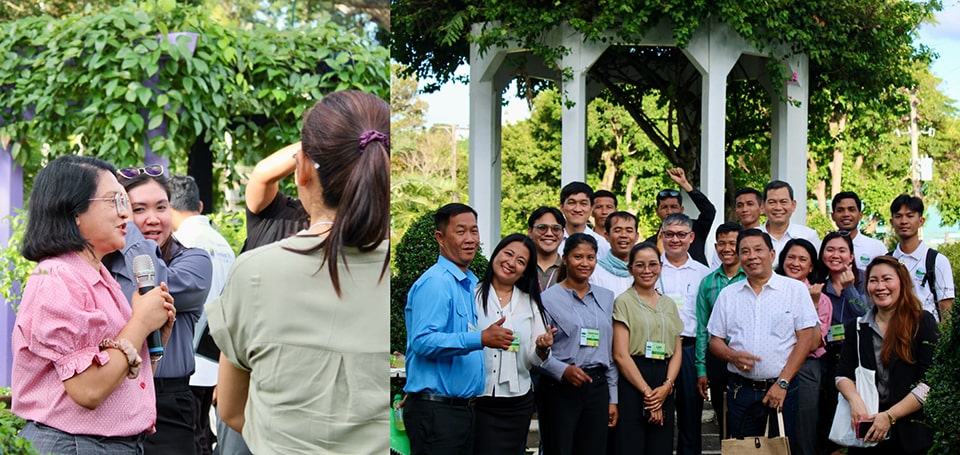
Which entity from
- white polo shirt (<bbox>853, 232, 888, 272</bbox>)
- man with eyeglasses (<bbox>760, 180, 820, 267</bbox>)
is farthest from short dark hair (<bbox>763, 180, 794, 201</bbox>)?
white polo shirt (<bbox>853, 232, 888, 272</bbox>)

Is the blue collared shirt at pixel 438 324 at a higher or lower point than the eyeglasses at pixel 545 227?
lower

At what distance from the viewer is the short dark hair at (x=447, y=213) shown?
3180 mm

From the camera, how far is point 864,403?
3820 mm

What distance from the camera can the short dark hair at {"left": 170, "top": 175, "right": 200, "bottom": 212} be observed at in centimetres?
332

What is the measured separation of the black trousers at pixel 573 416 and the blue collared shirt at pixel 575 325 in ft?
0.23

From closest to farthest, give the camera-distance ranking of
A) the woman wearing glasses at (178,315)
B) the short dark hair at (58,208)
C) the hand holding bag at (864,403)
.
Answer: the short dark hair at (58,208) < the woman wearing glasses at (178,315) < the hand holding bag at (864,403)

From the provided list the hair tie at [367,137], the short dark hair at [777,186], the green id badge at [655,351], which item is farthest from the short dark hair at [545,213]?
the hair tie at [367,137]

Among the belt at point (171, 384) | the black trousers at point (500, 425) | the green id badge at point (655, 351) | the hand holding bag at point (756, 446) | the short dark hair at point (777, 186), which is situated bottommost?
the hand holding bag at point (756, 446)

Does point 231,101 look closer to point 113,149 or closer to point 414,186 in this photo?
point 113,149

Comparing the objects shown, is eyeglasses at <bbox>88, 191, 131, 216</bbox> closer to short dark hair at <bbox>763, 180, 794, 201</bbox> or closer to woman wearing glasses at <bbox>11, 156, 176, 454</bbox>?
woman wearing glasses at <bbox>11, 156, 176, 454</bbox>

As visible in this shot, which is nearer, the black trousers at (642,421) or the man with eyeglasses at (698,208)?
the black trousers at (642,421)

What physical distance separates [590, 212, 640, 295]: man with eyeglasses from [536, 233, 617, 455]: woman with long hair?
0.26 metres

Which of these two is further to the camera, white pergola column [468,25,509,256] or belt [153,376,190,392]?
white pergola column [468,25,509,256]

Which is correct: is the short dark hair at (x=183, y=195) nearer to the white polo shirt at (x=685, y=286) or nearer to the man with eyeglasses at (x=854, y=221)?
the white polo shirt at (x=685, y=286)
